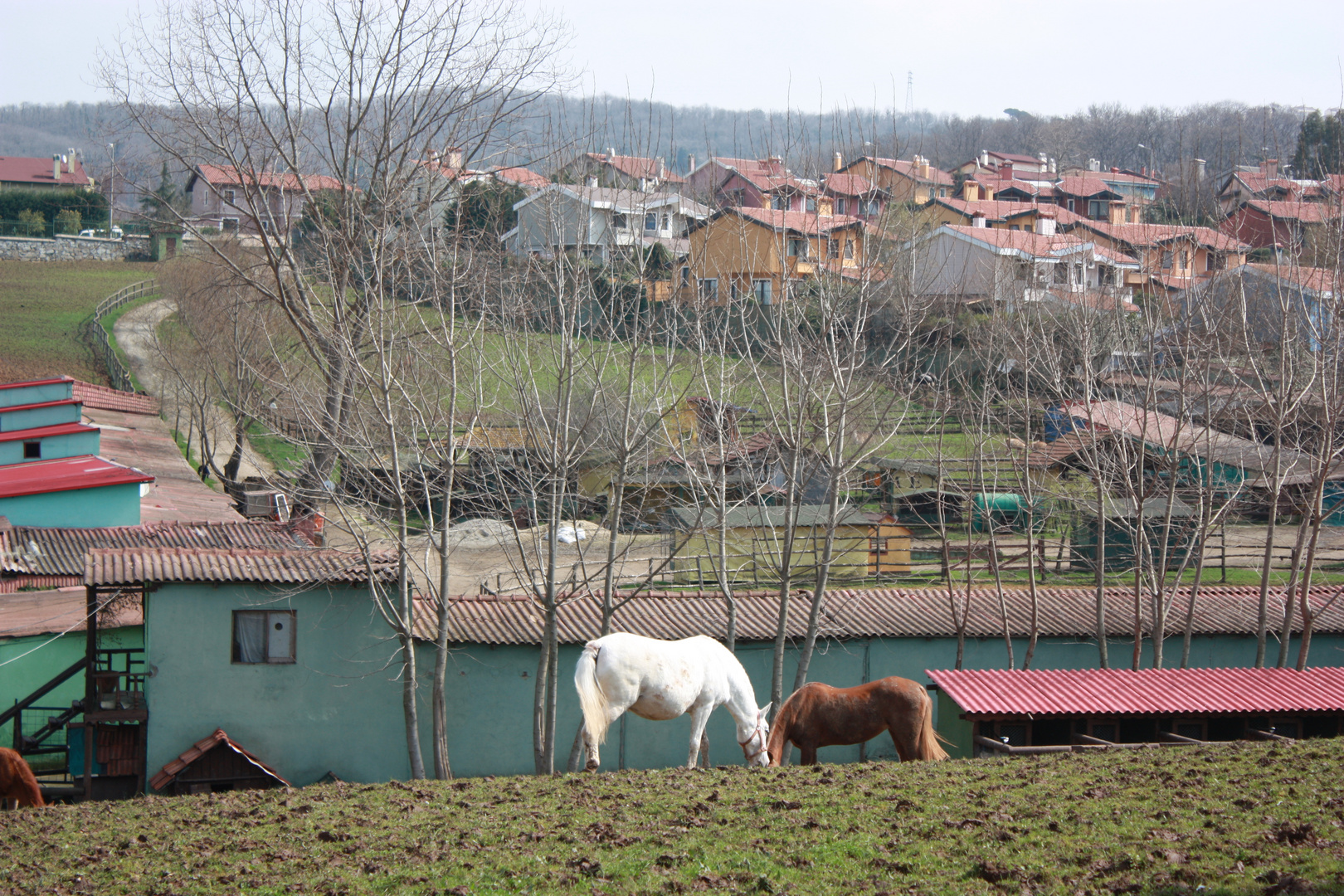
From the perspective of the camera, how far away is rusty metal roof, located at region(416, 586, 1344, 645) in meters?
21.0

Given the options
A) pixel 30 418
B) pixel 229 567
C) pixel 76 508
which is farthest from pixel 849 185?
pixel 30 418

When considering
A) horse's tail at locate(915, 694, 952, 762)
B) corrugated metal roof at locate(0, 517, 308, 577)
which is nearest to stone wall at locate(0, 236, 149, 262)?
corrugated metal roof at locate(0, 517, 308, 577)

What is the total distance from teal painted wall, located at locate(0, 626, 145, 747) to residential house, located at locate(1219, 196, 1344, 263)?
22.4m

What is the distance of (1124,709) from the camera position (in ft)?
50.6

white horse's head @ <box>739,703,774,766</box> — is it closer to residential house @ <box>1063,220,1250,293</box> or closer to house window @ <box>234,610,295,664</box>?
house window @ <box>234,610,295,664</box>

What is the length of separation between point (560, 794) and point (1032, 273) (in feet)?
57.4

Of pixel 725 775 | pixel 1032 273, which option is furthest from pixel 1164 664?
pixel 725 775

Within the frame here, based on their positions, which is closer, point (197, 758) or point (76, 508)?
point (197, 758)

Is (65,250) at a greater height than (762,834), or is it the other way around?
(65,250)

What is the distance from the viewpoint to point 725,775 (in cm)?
1202

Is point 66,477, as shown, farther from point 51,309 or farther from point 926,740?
point 51,309

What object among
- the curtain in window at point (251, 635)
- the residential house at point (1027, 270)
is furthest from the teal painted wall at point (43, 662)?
the residential house at point (1027, 270)

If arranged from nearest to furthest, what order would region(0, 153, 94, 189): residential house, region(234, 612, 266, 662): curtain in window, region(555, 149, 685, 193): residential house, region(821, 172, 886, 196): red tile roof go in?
region(555, 149, 685, 193): residential house, region(821, 172, 886, 196): red tile roof, region(234, 612, 266, 662): curtain in window, region(0, 153, 94, 189): residential house

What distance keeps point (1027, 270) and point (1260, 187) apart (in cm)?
572
